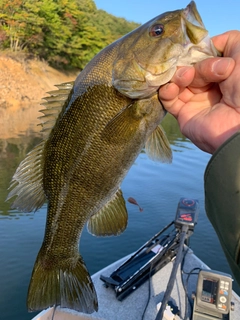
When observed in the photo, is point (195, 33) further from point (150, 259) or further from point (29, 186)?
point (150, 259)

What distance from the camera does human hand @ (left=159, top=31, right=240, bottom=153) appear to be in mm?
1608

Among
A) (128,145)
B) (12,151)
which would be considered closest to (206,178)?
(128,145)

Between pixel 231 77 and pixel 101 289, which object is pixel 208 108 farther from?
pixel 101 289

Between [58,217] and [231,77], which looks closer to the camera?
[231,77]

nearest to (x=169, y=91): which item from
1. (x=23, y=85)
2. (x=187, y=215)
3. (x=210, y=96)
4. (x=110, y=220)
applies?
(x=210, y=96)

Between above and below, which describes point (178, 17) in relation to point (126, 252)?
above

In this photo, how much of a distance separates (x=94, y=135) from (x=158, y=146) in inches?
20.4

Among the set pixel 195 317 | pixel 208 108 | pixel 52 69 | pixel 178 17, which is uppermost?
pixel 178 17

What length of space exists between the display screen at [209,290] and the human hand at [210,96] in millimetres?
2015

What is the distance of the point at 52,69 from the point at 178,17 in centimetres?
3639

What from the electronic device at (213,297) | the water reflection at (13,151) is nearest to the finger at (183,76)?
the electronic device at (213,297)

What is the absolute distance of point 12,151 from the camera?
1221 cm

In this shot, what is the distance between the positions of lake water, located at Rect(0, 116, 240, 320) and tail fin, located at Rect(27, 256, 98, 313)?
8.87ft

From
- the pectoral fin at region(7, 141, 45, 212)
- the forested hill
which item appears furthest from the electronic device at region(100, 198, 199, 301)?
the forested hill
